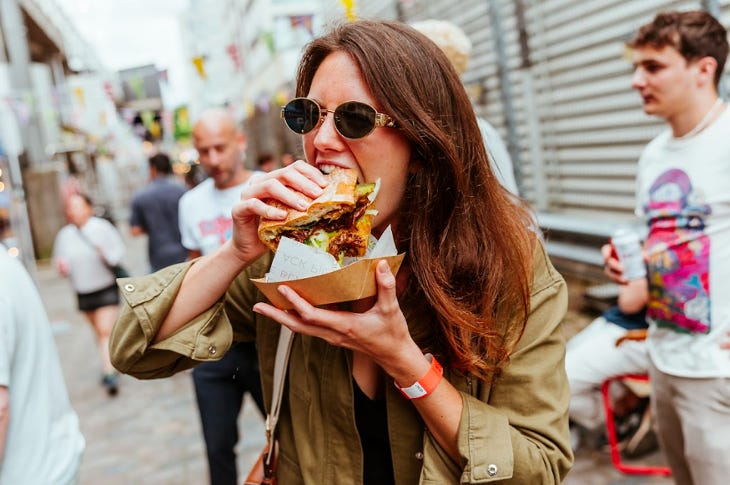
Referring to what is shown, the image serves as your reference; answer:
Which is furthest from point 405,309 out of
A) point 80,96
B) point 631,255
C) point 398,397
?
point 80,96

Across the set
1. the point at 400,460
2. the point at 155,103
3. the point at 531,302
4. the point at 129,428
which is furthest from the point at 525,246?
the point at 155,103

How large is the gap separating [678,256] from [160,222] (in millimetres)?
5483

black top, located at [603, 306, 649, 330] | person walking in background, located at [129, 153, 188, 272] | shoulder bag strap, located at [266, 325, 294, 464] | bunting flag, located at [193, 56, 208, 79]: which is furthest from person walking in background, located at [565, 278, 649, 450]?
bunting flag, located at [193, 56, 208, 79]

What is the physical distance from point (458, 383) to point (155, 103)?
73.0 feet

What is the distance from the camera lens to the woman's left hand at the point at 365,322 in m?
1.36

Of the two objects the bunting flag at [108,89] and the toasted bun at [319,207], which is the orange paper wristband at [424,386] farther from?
the bunting flag at [108,89]

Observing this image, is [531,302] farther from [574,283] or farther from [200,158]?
[574,283]

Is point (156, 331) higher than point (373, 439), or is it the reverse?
point (156, 331)

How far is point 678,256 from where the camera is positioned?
8.30 ft

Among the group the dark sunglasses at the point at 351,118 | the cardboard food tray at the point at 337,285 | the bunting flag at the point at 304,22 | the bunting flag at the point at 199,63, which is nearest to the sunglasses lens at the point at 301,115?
the dark sunglasses at the point at 351,118

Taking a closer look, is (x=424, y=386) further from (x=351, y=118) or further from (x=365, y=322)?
(x=351, y=118)

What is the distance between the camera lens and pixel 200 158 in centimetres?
447

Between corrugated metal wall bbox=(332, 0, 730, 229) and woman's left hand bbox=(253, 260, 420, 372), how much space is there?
519 cm

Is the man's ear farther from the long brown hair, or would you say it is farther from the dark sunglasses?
the dark sunglasses
